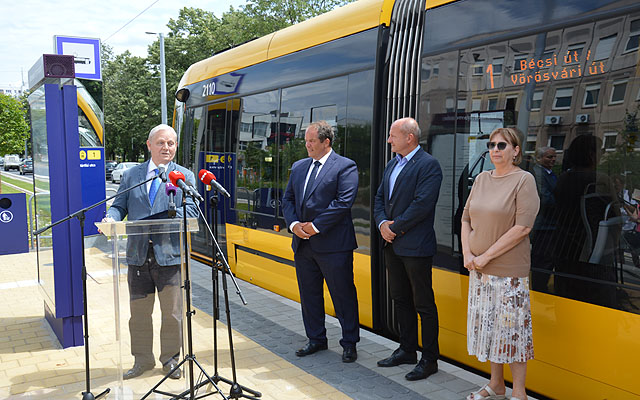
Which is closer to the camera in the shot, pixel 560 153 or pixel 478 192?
pixel 560 153

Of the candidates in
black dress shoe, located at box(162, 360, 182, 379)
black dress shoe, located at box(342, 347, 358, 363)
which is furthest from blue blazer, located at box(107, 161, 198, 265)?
black dress shoe, located at box(342, 347, 358, 363)

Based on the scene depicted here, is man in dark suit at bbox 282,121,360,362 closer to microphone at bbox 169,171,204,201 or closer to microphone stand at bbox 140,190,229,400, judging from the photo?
microphone stand at bbox 140,190,229,400

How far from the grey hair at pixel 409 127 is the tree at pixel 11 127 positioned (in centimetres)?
1578

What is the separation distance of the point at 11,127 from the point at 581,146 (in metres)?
18.3

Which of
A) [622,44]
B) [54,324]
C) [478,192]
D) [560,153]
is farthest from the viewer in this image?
[54,324]

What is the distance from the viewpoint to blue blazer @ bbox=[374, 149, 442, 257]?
4105mm

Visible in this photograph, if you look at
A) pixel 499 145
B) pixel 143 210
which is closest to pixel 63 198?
pixel 143 210

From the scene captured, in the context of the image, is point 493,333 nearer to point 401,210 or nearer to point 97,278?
point 401,210

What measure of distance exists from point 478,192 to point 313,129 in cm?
160

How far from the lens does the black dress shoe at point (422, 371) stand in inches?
165

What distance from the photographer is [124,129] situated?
45031mm

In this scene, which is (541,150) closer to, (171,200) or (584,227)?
(584,227)

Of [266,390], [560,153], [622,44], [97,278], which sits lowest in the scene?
[266,390]

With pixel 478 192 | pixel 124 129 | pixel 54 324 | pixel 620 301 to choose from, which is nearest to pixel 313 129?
pixel 478 192
